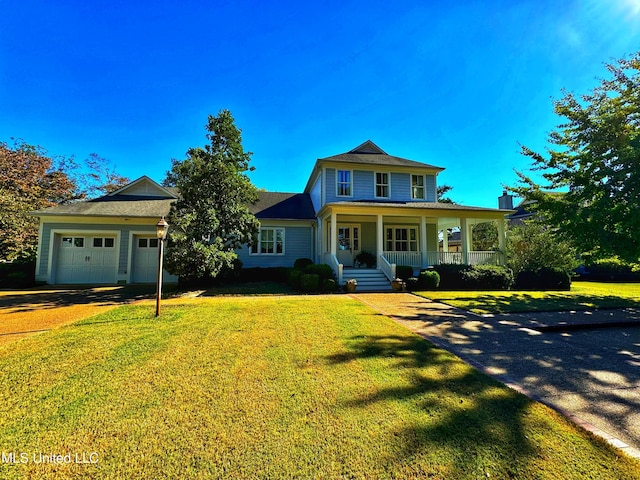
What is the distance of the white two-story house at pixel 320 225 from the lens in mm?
13828

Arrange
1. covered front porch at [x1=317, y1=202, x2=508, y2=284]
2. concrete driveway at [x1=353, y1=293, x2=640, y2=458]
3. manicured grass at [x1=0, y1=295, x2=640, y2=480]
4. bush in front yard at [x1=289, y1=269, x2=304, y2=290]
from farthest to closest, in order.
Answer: covered front porch at [x1=317, y1=202, x2=508, y2=284]
bush in front yard at [x1=289, y1=269, x2=304, y2=290]
concrete driveway at [x1=353, y1=293, x2=640, y2=458]
manicured grass at [x1=0, y1=295, x2=640, y2=480]

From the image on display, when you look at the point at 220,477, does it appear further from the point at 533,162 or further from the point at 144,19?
the point at 533,162

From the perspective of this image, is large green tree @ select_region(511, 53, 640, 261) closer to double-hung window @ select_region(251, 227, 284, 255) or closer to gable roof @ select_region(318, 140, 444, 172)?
gable roof @ select_region(318, 140, 444, 172)

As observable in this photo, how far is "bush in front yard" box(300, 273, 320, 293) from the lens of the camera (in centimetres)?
1140

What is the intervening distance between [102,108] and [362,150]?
1427 centimetres

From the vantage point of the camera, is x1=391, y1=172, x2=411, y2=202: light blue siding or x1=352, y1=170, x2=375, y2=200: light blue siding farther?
x1=391, y1=172, x2=411, y2=202: light blue siding

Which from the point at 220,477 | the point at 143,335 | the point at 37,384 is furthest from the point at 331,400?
the point at 143,335

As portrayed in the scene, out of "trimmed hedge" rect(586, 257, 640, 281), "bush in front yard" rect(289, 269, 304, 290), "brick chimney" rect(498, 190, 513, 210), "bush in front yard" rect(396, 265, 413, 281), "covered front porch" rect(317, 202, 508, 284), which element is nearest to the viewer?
"bush in front yard" rect(289, 269, 304, 290)

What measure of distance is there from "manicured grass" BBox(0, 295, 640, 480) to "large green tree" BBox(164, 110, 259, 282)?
252 inches

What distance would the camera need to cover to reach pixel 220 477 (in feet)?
6.36

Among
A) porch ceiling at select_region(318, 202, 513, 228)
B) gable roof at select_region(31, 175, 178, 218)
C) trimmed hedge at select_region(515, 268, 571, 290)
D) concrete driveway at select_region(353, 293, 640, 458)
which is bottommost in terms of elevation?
concrete driveway at select_region(353, 293, 640, 458)

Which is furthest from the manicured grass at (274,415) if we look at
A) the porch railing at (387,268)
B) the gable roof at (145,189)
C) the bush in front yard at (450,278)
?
the gable roof at (145,189)

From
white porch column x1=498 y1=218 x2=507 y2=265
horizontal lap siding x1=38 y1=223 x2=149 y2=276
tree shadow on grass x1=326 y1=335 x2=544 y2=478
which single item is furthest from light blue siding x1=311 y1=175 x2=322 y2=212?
tree shadow on grass x1=326 y1=335 x2=544 y2=478

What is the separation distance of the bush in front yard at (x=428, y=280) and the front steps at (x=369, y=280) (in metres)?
1.40
